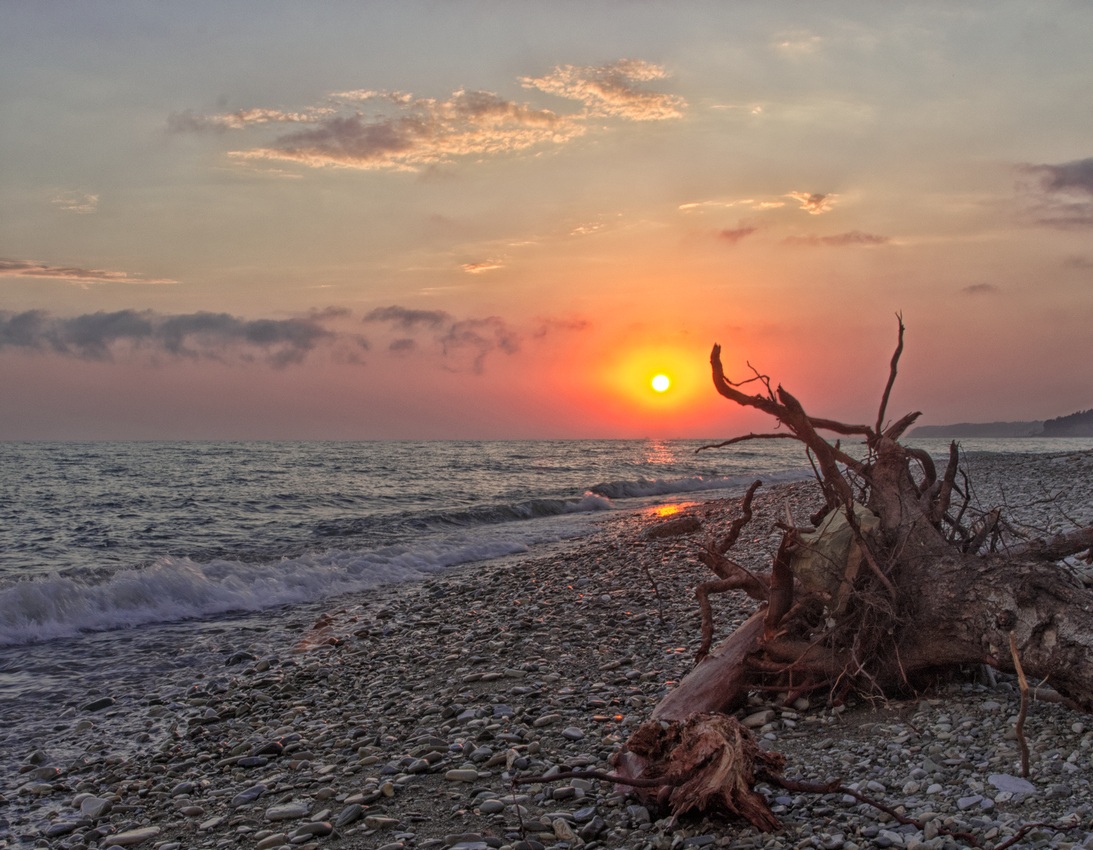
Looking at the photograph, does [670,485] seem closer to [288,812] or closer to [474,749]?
[474,749]

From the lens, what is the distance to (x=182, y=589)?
13750mm

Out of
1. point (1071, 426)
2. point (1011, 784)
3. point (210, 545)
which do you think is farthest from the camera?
point (1071, 426)

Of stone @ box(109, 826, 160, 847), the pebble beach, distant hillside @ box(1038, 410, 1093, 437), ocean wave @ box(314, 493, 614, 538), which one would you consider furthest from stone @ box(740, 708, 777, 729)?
distant hillside @ box(1038, 410, 1093, 437)

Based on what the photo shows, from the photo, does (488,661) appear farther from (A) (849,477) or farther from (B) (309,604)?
(B) (309,604)

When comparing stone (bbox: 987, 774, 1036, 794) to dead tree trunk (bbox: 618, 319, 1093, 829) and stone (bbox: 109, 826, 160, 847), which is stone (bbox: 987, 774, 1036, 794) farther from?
stone (bbox: 109, 826, 160, 847)

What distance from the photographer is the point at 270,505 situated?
96.8 ft

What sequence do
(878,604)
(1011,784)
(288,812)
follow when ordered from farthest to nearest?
(878,604), (288,812), (1011,784)

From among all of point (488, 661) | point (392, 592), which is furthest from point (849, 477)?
point (392, 592)

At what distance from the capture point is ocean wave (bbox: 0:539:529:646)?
1199 cm

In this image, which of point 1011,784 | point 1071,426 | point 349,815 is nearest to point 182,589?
point 349,815

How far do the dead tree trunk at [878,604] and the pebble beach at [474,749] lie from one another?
28 centimetres

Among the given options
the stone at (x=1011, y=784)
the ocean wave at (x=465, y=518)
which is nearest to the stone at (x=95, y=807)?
the stone at (x=1011, y=784)

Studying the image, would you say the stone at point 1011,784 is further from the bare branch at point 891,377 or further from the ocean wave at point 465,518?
the ocean wave at point 465,518

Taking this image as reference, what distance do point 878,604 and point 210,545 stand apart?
61.2 ft
